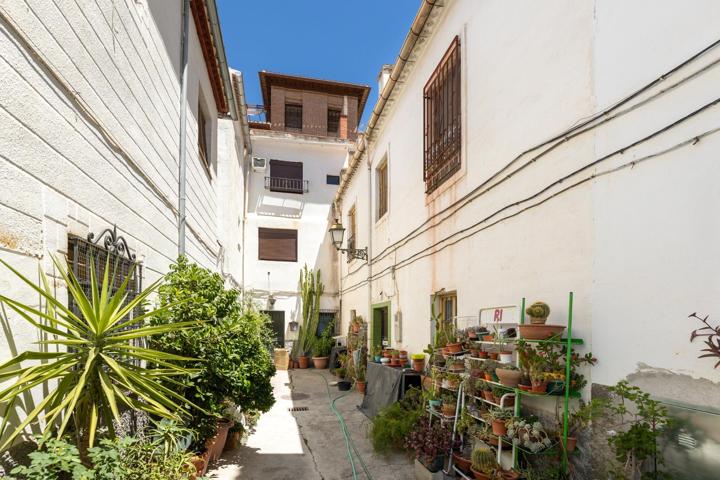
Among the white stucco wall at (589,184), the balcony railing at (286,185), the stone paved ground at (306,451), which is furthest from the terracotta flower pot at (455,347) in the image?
the balcony railing at (286,185)

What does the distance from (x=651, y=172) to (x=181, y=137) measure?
5.06m

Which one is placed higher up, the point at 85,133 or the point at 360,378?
the point at 85,133

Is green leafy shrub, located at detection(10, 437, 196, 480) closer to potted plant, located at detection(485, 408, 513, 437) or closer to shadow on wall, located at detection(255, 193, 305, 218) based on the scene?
potted plant, located at detection(485, 408, 513, 437)

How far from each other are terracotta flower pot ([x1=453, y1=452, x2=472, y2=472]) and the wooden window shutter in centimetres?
1109

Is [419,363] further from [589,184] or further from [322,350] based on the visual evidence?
[322,350]

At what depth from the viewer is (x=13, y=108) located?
78.7 inches

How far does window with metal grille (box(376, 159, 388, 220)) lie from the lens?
9438 mm

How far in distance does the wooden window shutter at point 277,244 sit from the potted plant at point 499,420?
1153 cm

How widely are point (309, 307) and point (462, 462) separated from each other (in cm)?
1037

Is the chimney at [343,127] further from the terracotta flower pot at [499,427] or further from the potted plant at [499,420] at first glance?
the terracotta flower pot at [499,427]

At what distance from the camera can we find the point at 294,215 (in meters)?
15.0

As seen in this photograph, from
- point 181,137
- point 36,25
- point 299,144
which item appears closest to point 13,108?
point 36,25

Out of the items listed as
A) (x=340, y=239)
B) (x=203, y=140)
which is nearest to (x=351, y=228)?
(x=340, y=239)

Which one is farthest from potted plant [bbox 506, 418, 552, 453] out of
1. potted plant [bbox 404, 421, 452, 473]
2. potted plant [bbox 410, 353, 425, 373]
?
potted plant [bbox 410, 353, 425, 373]
